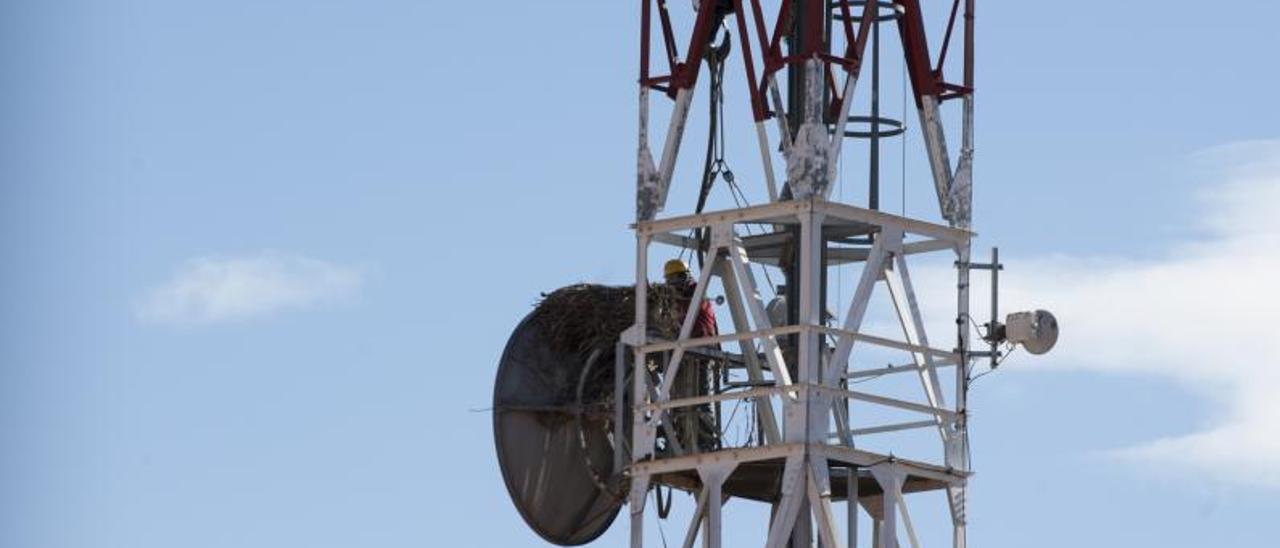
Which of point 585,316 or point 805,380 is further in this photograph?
point 585,316

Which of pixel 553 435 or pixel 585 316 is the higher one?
pixel 585 316

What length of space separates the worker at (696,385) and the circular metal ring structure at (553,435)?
1.53 metres

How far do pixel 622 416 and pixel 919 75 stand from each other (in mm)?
4988

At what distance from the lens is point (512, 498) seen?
4812 centimetres

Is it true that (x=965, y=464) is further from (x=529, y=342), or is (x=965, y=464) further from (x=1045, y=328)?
(x=529, y=342)

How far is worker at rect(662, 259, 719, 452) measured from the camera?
153 feet

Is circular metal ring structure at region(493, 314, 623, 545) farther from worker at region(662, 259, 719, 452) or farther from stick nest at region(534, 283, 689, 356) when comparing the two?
worker at region(662, 259, 719, 452)

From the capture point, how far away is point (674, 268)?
47.4 meters

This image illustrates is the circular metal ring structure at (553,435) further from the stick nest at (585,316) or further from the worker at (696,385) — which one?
the worker at (696,385)

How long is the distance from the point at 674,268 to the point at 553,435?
2.50 metres

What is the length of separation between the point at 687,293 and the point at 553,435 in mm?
2449

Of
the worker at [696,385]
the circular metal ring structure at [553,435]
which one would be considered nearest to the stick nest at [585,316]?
the circular metal ring structure at [553,435]

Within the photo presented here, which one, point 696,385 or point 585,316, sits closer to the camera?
point 696,385

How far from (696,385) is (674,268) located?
149cm
